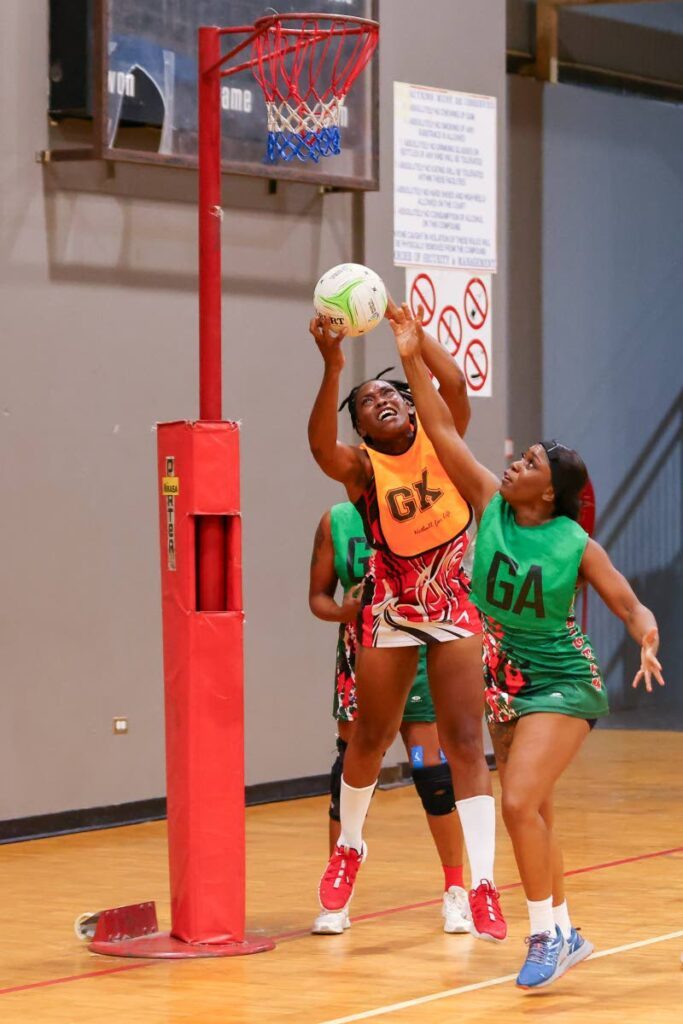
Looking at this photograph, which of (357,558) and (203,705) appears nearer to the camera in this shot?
(203,705)

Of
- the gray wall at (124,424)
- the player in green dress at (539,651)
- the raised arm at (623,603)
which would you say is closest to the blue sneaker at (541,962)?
the player in green dress at (539,651)

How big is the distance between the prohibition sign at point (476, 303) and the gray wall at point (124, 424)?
2.24 ft

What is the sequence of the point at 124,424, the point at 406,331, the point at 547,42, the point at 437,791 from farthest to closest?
the point at 547,42 < the point at 124,424 < the point at 437,791 < the point at 406,331

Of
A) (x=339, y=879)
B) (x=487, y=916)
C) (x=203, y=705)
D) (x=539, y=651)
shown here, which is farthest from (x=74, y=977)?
(x=539, y=651)

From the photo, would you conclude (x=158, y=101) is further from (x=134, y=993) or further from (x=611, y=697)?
(x=611, y=697)

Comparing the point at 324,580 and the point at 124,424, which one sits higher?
the point at 124,424

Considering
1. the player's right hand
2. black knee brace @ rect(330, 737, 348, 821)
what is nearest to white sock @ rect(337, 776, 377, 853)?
black knee brace @ rect(330, 737, 348, 821)

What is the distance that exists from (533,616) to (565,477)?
0.42 metres

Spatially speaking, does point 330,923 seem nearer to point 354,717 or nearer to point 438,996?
point 354,717

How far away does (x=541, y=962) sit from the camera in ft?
19.4

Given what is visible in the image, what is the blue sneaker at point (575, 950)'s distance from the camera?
613 cm

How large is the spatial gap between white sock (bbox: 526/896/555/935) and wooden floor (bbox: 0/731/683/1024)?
180 millimetres

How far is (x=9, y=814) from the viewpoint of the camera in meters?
9.21

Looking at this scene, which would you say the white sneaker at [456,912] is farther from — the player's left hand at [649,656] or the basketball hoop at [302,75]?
the basketball hoop at [302,75]
